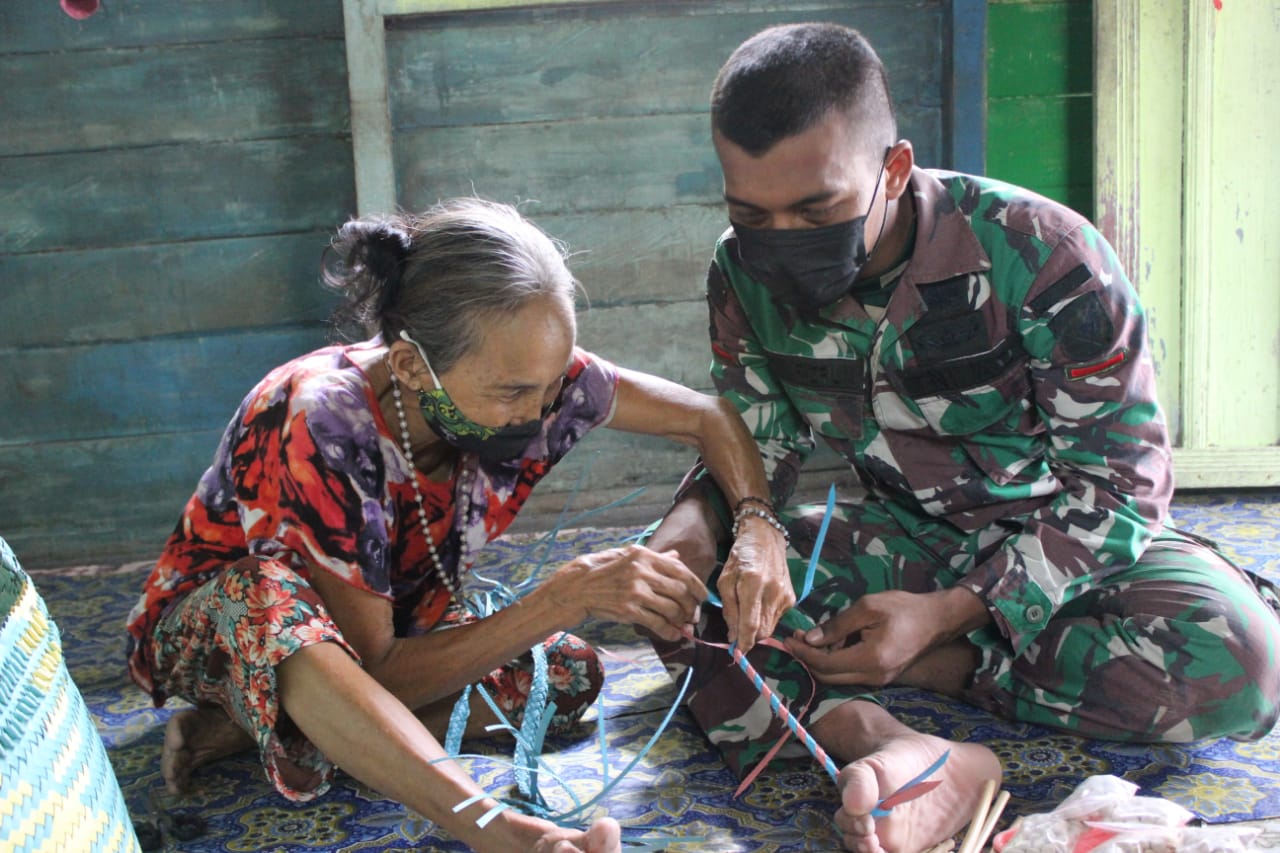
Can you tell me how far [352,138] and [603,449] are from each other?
1.13 metres

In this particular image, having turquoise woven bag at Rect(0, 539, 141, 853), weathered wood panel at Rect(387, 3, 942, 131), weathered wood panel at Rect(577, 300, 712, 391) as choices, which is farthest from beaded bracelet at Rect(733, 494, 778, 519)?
weathered wood panel at Rect(387, 3, 942, 131)

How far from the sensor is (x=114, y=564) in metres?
3.55

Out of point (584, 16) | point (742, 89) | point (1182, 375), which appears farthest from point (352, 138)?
point (1182, 375)

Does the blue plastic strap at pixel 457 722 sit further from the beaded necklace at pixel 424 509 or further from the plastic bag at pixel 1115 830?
the plastic bag at pixel 1115 830

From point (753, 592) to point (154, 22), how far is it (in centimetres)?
246

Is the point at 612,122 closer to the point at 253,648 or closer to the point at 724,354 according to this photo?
the point at 724,354

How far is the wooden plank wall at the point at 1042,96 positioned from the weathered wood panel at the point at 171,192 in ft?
6.03

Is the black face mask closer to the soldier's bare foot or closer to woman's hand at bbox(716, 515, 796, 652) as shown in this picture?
woman's hand at bbox(716, 515, 796, 652)

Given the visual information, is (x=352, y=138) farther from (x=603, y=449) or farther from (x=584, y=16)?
(x=603, y=449)

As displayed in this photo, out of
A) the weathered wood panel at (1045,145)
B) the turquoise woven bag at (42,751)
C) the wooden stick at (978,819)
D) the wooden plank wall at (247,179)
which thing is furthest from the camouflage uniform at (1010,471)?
the weathered wood panel at (1045,145)

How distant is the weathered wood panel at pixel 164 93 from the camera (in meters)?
3.31

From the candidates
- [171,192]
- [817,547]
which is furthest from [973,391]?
[171,192]

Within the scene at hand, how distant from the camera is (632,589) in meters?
1.74

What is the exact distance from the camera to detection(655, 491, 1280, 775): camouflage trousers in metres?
1.87
